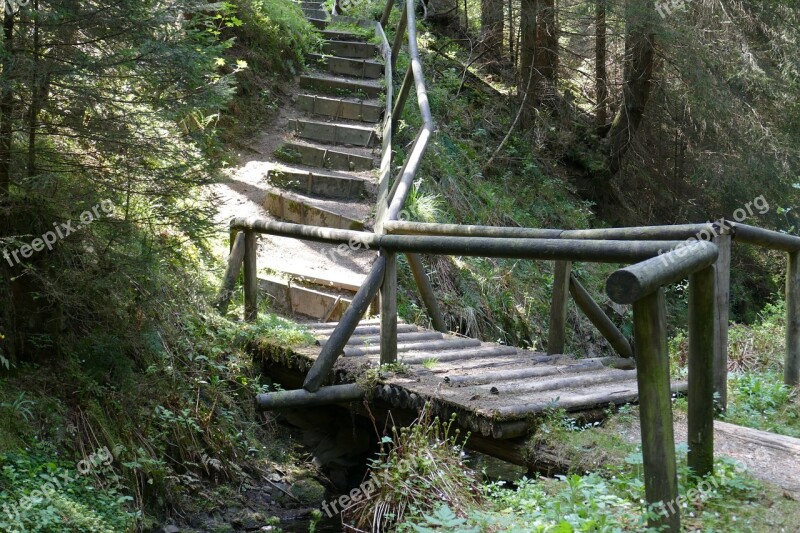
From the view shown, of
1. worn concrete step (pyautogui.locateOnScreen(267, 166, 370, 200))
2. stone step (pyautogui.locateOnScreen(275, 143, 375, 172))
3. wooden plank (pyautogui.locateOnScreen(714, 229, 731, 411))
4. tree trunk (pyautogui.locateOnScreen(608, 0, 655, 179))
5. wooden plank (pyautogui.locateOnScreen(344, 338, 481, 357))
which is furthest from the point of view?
tree trunk (pyautogui.locateOnScreen(608, 0, 655, 179))

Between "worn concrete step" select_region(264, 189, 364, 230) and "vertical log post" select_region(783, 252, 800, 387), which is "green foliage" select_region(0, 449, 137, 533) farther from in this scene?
"worn concrete step" select_region(264, 189, 364, 230)

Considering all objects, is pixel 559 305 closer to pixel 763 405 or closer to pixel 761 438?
pixel 763 405

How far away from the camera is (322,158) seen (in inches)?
397

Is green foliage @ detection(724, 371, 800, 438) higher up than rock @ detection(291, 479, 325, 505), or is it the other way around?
green foliage @ detection(724, 371, 800, 438)

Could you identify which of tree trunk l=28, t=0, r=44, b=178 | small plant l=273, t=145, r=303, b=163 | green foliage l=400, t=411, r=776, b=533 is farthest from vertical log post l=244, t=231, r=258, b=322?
small plant l=273, t=145, r=303, b=163

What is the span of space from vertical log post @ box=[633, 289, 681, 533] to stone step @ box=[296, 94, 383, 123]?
870cm

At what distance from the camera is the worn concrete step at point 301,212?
28.3 feet

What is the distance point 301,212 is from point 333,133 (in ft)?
6.76

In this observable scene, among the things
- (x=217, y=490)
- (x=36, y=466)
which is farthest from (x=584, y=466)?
(x=36, y=466)

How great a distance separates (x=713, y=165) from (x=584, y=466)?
383 inches

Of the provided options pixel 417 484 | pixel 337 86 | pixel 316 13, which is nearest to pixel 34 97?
pixel 417 484

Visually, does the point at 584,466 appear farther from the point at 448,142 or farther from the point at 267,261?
the point at 448,142

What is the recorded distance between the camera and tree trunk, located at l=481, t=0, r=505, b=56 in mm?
14031

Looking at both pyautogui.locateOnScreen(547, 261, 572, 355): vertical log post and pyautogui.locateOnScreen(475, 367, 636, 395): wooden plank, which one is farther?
pyautogui.locateOnScreen(547, 261, 572, 355): vertical log post
